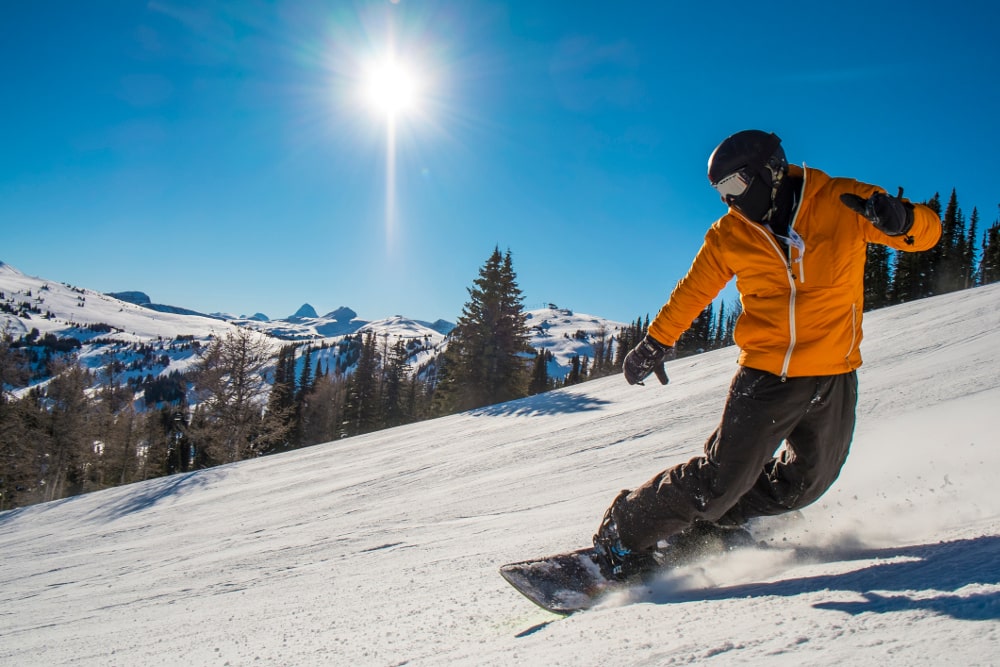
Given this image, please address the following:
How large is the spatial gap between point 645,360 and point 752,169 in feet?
3.52

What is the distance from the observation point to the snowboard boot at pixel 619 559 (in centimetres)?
230

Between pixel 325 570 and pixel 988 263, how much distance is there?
214 feet

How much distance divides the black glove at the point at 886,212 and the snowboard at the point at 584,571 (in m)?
1.54

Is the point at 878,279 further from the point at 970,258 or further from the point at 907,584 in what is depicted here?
the point at 907,584

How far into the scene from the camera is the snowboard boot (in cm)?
230

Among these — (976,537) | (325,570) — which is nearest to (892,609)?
(976,537)

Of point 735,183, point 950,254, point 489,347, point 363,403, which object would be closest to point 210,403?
point 489,347

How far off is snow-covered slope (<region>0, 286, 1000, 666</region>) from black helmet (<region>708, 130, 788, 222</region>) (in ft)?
4.75

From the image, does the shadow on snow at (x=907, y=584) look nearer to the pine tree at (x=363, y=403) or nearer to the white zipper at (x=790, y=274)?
the white zipper at (x=790, y=274)

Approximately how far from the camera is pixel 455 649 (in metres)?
1.85

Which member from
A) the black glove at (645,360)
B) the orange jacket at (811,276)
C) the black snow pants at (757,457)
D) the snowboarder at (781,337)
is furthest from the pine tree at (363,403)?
the orange jacket at (811,276)

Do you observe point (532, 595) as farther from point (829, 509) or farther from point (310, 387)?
point (310, 387)

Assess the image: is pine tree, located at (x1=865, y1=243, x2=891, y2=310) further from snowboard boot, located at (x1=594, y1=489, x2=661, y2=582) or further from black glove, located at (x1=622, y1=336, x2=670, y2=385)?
snowboard boot, located at (x1=594, y1=489, x2=661, y2=582)

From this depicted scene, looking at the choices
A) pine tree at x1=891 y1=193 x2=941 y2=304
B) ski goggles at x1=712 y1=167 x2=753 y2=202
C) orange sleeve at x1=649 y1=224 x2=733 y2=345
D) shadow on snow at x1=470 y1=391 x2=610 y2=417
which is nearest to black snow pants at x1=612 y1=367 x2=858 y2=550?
orange sleeve at x1=649 y1=224 x2=733 y2=345
